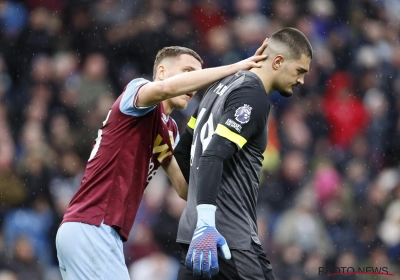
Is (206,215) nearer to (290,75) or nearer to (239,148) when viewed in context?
(239,148)

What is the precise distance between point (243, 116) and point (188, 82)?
44 centimetres

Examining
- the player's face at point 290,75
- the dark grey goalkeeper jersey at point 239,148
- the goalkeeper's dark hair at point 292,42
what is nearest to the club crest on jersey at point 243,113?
the dark grey goalkeeper jersey at point 239,148

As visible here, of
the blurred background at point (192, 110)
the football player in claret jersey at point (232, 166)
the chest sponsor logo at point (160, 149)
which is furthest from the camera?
the blurred background at point (192, 110)

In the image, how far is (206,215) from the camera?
334 centimetres

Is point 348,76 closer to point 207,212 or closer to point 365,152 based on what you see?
point 365,152

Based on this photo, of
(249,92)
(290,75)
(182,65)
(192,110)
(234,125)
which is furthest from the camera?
Answer: (192,110)

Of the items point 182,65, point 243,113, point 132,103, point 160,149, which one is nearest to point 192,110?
point 182,65

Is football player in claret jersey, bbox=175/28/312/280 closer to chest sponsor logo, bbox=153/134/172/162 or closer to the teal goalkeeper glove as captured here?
the teal goalkeeper glove

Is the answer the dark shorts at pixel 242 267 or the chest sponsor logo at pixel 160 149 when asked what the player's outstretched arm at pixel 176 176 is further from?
the dark shorts at pixel 242 267

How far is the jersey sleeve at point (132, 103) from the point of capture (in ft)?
12.8

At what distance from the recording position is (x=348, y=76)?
944 cm

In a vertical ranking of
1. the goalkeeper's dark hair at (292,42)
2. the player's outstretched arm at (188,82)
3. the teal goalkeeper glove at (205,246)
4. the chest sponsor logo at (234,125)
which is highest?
the goalkeeper's dark hair at (292,42)

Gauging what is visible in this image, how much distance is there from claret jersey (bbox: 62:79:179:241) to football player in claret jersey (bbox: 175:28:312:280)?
344 mm

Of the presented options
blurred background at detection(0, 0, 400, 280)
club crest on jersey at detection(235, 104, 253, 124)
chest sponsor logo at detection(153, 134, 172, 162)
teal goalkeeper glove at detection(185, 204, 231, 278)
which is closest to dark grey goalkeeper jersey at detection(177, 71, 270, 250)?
club crest on jersey at detection(235, 104, 253, 124)
